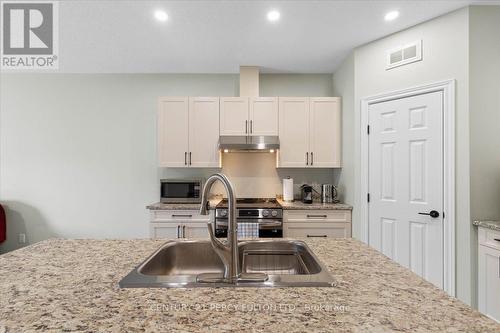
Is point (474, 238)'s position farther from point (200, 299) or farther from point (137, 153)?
point (137, 153)

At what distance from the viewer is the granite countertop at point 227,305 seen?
1.97 ft

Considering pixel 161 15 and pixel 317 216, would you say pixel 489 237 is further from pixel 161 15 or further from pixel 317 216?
pixel 161 15

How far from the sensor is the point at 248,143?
3.19 metres

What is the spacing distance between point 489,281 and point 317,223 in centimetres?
152

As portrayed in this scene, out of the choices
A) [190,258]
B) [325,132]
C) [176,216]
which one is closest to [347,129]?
[325,132]

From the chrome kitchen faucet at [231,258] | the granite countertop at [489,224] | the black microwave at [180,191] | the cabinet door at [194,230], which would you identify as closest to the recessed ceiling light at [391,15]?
the granite countertop at [489,224]

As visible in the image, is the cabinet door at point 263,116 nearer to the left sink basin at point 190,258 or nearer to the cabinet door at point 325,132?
the cabinet door at point 325,132

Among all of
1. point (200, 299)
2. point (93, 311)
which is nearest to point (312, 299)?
point (200, 299)

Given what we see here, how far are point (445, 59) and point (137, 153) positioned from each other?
12.4ft

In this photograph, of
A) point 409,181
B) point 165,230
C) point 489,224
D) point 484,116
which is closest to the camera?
point 489,224

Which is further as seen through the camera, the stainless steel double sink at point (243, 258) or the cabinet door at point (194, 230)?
the cabinet door at point (194, 230)

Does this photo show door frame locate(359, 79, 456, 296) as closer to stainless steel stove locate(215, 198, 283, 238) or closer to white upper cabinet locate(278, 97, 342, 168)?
white upper cabinet locate(278, 97, 342, 168)

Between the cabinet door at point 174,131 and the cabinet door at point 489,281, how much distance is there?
3113 mm

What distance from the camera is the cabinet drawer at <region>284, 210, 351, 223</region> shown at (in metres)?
3.05
